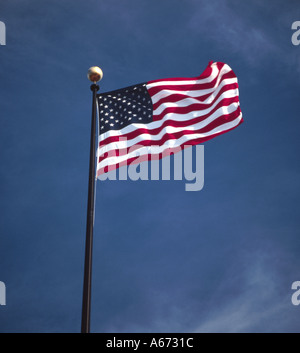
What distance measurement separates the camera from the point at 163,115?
1505 centimetres

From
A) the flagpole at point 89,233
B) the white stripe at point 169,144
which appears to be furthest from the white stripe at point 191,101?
the flagpole at point 89,233

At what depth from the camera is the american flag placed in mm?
13953

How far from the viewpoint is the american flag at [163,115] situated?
1395 centimetres

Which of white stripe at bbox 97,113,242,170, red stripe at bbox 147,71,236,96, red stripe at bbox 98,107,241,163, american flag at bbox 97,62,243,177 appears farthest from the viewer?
red stripe at bbox 147,71,236,96

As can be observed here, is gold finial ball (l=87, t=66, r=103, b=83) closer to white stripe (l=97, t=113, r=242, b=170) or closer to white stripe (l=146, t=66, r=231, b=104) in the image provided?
white stripe (l=146, t=66, r=231, b=104)

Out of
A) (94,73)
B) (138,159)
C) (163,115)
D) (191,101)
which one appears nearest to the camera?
(94,73)

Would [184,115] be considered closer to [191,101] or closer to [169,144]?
[191,101]

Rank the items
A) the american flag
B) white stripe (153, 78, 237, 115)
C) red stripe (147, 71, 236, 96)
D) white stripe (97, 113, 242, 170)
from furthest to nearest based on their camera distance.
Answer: red stripe (147, 71, 236, 96) → white stripe (153, 78, 237, 115) → the american flag → white stripe (97, 113, 242, 170)

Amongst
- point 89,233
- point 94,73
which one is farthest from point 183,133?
point 89,233

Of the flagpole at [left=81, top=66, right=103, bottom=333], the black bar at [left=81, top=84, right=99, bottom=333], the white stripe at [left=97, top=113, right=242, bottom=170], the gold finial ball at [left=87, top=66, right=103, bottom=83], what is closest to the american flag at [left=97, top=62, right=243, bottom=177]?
the white stripe at [left=97, top=113, right=242, bottom=170]

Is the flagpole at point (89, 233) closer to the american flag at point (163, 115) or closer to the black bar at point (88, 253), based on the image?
the black bar at point (88, 253)

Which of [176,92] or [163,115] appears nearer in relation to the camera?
[163,115]

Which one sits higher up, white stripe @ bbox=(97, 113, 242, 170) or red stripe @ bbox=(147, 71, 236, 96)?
red stripe @ bbox=(147, 71, 236, 96)
